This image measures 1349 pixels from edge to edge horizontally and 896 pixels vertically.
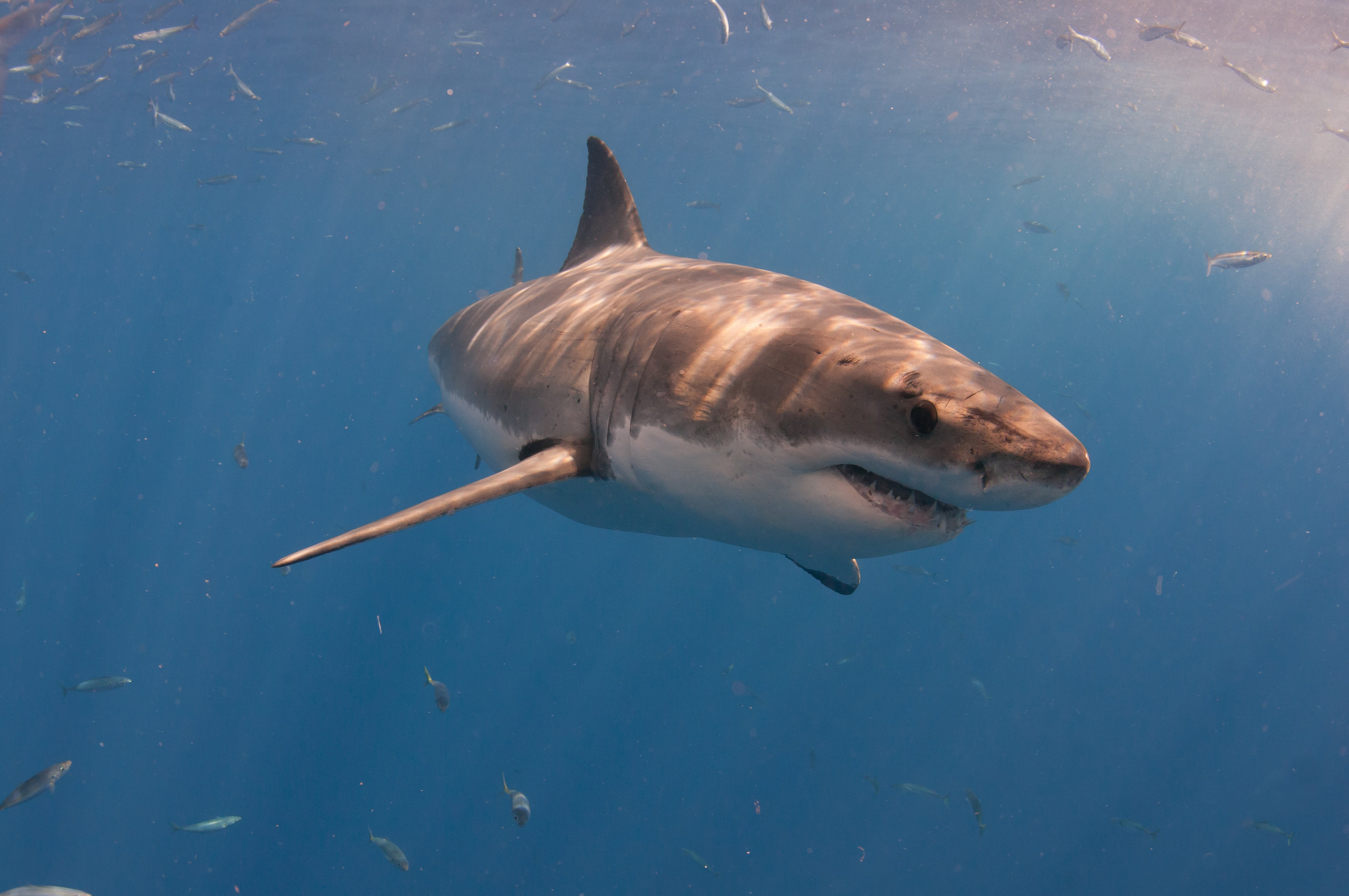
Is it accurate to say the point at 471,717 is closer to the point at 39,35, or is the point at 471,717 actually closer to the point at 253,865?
the point at 253,865

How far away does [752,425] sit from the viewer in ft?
6.99

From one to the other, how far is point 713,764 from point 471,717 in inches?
284

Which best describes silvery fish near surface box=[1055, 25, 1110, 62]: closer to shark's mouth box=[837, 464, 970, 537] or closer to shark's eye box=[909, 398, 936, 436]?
shark's mouth box=[837, 464, 970, 537]

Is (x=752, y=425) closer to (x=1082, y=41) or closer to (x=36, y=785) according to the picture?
(x=36, y=785)

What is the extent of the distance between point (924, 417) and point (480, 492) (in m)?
1.44

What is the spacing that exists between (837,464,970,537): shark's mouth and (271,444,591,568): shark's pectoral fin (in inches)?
43.5

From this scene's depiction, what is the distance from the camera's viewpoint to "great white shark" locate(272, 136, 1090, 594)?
1.71m

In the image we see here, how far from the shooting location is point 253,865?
18.6 m

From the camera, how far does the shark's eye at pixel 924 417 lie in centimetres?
168

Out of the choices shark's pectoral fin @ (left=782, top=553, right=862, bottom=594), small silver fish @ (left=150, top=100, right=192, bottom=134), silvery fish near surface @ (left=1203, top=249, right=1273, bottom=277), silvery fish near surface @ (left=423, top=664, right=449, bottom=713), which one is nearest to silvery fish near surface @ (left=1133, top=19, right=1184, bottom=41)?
silvery fish near surface @ (left=1203, top=249, right=1273, bottom=277)

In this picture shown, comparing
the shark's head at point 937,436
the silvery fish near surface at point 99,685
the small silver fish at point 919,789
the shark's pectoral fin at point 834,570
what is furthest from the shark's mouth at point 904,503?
the silvery fish near surface at point 99,685

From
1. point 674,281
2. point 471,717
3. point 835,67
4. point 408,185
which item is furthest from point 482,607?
point 408,185

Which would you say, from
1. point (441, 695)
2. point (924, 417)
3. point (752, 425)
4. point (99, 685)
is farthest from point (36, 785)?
point (924, 417)

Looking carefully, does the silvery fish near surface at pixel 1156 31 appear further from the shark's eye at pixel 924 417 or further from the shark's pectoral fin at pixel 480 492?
the shark's eye at pixel 924 417
